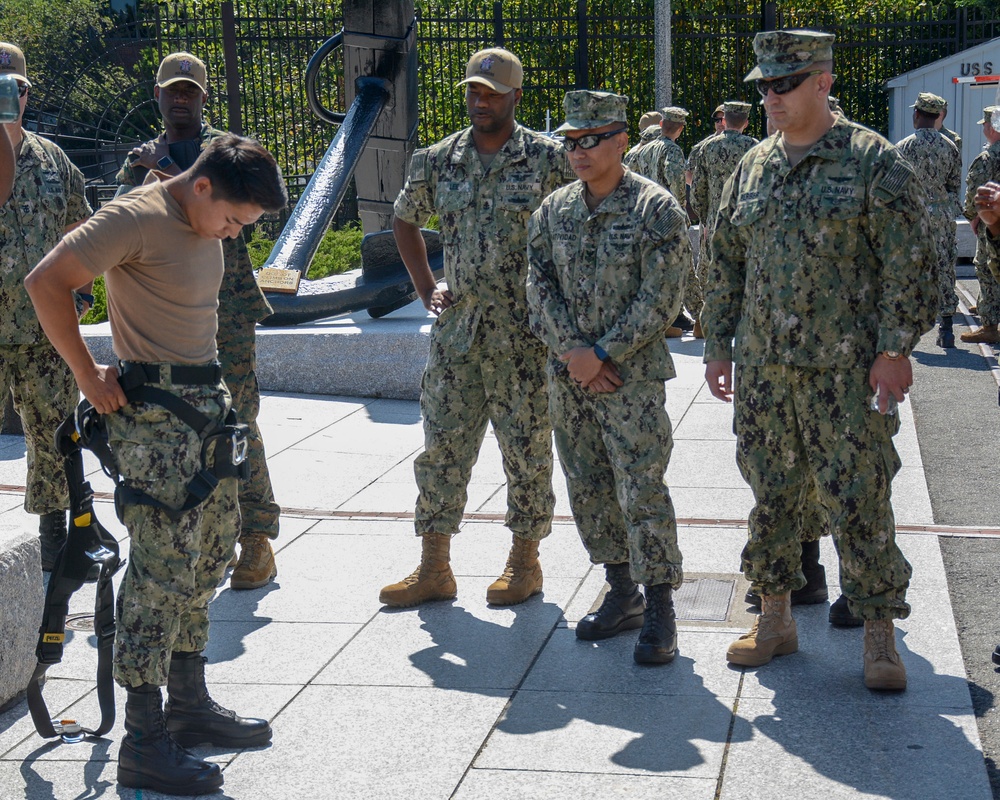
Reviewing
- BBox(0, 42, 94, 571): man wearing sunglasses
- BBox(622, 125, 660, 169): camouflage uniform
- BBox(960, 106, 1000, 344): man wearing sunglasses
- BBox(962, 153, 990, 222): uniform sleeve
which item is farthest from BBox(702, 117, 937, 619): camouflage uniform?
BBox(622, 125, 660, 169): camouflage uniform

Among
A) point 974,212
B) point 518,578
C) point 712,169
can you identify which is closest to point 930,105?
point 712,169

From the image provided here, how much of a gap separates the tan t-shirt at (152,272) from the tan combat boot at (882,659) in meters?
2.33

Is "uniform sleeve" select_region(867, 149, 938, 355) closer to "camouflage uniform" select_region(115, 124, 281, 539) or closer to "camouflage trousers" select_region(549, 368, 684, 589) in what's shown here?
"camouflage trousers" select_region(549, 368, 684, 589)

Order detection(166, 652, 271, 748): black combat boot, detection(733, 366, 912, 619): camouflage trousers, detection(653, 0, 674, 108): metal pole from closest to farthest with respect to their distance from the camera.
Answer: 1. detection(166, 652, 271, 748): black combat boot
2. detection(733, 366, 912, 619): camouflage trousers
3. detection(653, 0, 674, 108): metal pole

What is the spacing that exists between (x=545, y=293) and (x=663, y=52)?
1174 centimetres

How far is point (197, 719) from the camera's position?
4.07 meters

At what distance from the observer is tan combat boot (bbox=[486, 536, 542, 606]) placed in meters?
5.30

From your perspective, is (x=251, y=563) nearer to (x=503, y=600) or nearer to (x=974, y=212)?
(x=503, y=600)

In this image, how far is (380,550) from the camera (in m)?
6.05

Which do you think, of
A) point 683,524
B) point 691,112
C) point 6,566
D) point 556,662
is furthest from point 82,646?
point 691,112

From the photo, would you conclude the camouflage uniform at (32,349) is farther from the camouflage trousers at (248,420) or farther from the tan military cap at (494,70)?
the tan military cap at (494,70)

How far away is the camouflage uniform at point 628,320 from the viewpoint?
4.63 meters

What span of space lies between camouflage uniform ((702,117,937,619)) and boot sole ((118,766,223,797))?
2.04 m

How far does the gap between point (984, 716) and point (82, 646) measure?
125 inches
